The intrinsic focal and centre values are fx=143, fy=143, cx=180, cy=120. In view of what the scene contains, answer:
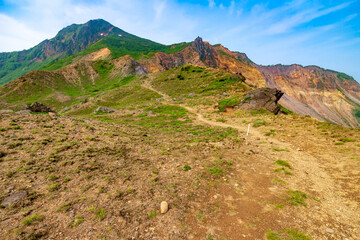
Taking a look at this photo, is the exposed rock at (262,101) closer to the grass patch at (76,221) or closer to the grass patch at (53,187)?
the grass patch at (76,221)

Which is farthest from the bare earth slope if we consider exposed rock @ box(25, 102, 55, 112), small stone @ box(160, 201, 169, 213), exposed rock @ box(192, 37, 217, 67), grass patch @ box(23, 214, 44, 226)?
exposed rock @ box(192, 37, 217, 67)

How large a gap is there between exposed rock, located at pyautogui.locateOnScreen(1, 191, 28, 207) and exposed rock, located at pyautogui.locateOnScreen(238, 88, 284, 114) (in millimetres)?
29264

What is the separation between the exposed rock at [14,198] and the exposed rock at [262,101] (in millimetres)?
29264

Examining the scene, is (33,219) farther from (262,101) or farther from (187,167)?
(262,101)

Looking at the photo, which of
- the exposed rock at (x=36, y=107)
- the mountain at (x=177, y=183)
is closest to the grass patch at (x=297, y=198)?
the mountain at (x=177, y=183)

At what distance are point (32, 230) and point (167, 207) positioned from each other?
4.57 m

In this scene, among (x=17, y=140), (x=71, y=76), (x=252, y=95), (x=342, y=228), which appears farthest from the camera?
(x=71, y=76)

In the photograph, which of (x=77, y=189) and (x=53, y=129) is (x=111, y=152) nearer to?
(x=77, y=189)

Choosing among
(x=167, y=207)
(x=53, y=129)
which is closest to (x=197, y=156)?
(x=167, y=207)

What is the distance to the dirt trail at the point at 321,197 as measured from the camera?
5.32 m

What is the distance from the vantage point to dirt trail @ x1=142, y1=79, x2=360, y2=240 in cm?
532

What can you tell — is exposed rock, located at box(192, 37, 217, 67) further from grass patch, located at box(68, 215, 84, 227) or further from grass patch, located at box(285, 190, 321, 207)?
grass patch, located at box(68, 215, 84, 227)

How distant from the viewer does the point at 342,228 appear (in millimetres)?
5340

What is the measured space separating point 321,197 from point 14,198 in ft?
45.1
